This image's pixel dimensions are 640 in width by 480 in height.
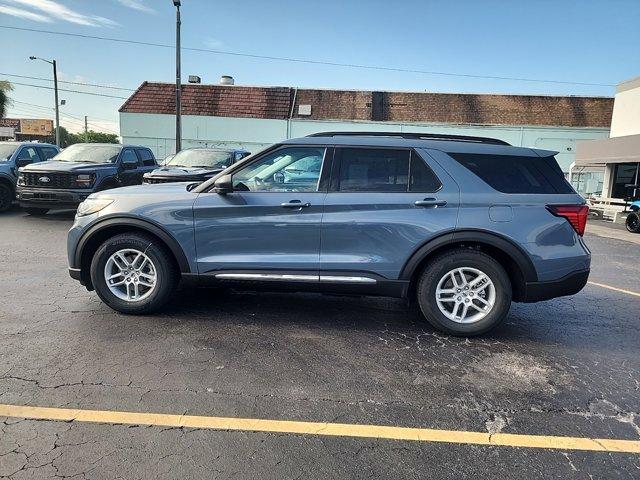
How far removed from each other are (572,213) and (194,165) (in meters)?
9.78

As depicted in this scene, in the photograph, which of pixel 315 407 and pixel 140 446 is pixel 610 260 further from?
pixel 140 446

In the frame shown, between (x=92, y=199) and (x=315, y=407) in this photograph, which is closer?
(x=315, y=407)

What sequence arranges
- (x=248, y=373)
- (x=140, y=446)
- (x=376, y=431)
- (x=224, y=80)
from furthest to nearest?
(x=224, y=80) → (x=248, y=373) → (x=376, y=431) → (x=140, y=446)

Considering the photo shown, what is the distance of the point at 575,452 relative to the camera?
2.73 meters

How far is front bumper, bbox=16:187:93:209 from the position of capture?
10758 mm

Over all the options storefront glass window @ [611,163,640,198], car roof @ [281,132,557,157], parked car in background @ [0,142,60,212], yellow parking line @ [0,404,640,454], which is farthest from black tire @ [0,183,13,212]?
storefront glass window @ [611,163,640,198]

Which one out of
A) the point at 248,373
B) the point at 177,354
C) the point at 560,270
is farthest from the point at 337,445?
the point at 560,270

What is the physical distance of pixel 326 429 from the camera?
114 inches

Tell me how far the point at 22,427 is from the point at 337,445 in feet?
6.09

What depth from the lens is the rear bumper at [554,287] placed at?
4.29m

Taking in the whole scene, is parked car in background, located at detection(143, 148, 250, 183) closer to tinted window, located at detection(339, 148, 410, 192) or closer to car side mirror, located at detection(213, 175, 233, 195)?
car side mirror, located at detection(213, 175, 233, 195)

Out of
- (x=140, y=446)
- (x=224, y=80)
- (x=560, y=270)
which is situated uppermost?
(x=224, y=80)

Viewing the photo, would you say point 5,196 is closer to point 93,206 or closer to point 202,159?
point 202,159

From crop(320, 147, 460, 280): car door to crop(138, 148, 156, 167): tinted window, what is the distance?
10.3 meters
